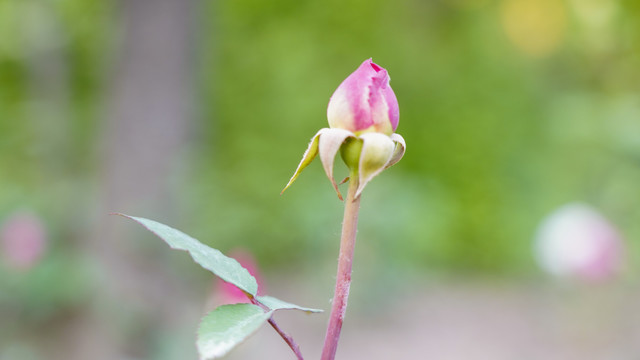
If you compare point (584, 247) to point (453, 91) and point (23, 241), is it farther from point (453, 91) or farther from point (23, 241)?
point (453, 91)

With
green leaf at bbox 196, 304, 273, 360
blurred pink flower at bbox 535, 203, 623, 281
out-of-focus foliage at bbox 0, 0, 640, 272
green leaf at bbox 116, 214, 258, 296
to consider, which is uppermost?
out-of-focus foliage at bbox 0, 0, 640, 272

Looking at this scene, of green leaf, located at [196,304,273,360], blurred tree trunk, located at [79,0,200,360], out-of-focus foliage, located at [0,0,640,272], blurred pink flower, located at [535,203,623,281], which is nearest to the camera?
green leaf, located at [196,304,273,360]

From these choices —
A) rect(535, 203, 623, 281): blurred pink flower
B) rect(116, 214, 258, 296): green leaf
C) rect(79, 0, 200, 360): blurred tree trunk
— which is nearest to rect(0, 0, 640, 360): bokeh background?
rect(79, 0, 200, 360): blurred tree trunk

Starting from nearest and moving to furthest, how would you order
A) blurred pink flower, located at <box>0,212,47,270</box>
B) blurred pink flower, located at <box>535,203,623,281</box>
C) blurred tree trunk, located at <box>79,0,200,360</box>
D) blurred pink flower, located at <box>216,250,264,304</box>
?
blurred pink flower, located at <box>216,250,264,304</box> < blurred pink flower, located at <box>0,212,47,270</box> < blurred pink flower, located at <box>535,203,623,281</box> < blurred tree trunk, located at <box>79,0,200,360</box>

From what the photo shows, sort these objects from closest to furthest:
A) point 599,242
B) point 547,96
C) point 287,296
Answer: point 599,242 → point 287,296 → point 547,96

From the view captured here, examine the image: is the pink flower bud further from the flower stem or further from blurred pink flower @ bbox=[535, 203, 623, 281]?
blurred pink flower @ bbox=[535, 203, 623, 281]

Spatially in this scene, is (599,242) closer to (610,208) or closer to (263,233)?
(610,208)

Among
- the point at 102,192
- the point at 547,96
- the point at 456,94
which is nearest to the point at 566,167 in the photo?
the point at 547,96
